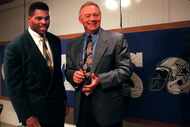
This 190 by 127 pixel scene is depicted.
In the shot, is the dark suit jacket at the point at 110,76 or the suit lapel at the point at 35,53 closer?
the dark suit jacket at the point at 110,76

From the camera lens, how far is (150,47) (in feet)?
8.17

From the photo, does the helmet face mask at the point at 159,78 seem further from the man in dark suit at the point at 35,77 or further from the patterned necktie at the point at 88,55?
the man in dark suit at the point at 35,77

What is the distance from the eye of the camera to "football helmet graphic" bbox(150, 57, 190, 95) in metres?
2.29

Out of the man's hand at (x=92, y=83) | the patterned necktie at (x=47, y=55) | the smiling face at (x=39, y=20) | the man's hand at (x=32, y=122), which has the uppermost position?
the smiling face at (x=39, y=20)

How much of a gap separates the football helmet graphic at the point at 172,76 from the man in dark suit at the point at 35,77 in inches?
34.1

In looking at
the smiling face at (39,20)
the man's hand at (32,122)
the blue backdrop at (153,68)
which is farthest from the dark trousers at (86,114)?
the smiling face at (39,20)

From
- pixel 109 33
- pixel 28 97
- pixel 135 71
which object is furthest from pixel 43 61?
pixel 135 71

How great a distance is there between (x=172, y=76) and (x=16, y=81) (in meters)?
1.32

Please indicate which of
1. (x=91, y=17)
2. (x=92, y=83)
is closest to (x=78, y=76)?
(x=92, y=83)

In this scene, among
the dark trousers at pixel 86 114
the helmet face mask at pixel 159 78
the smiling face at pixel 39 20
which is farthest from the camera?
the helmet face mask at pixel 159 78

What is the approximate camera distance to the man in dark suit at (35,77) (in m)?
2.16

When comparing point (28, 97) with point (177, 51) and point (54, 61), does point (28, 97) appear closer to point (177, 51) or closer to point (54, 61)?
point (54, 61)

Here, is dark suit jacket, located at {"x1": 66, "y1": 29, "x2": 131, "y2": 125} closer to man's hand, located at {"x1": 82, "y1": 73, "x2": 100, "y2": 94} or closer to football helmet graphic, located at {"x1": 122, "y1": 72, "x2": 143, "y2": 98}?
man's hand, located at {"x1": 82, "y1": 73, "x2": 100, "y2": 94}

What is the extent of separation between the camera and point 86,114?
2180mm
